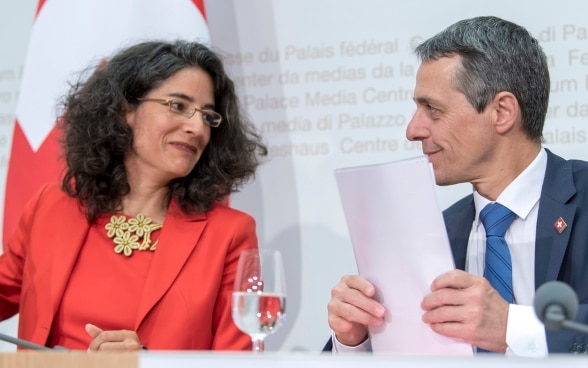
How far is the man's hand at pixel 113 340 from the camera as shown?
7.93 ft

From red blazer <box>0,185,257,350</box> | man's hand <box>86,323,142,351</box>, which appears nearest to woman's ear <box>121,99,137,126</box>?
red blazer <box>0,185,257,350</box>

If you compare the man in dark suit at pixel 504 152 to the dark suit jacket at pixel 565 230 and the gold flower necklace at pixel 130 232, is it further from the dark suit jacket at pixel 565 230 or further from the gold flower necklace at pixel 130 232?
the gold flower necklace at pixel 130 232

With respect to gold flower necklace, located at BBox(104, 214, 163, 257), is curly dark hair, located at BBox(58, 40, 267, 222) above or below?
above

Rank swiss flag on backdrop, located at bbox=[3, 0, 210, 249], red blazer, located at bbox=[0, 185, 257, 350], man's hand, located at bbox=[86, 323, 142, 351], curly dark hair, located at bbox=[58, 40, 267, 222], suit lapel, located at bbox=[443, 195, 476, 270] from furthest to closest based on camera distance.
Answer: swiss flag on backdrop, located at bbox=[3, 0, 210, 249]
curly dark hair, located at bbox=[58, 40, 267, 222]
red blazer, located at bbox=[0, 185, 257, 350]
suit lapel, located at bbox=[443, 195, 476, 270]
man's hand, located at bbox=[86, 323, 142, 351]

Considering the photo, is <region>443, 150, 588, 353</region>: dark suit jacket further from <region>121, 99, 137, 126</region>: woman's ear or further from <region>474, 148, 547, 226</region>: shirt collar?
<region>121, 99, 137, 126</region>: woman's ear

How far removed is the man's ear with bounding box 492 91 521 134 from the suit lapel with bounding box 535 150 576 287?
0.57ft

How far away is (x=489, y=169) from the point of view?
8.11ft

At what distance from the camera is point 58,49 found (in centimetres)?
333

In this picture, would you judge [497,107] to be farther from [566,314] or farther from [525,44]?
[566,314]

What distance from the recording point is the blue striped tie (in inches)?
92.9

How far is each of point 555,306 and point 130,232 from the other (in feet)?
5.31

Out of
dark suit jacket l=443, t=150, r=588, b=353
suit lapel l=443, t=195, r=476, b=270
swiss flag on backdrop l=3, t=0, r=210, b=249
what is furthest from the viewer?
swiss flag on backdrop l=3, t=0, r=210, b=249

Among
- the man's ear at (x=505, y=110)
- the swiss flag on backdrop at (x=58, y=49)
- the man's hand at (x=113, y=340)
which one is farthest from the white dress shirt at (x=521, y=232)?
the swiss flag on backdrop at (x=58, y=49)

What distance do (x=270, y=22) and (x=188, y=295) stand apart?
122cm
